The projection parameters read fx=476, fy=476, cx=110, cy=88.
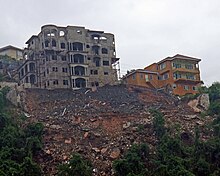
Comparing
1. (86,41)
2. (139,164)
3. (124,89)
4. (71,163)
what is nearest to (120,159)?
(139,164)

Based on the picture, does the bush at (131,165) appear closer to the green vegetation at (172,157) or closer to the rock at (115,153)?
the green vegetation at (172,157)

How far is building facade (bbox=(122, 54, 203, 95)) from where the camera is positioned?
2822 inches

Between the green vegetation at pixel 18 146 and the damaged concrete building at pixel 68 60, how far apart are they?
58.7ft

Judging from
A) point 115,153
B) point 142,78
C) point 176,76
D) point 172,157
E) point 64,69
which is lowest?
point 172,157

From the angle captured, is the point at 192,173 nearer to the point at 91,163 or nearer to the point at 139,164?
the point at 139,164

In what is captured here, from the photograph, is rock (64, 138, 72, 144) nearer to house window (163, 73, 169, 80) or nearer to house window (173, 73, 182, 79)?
house window (163, 73, 169, 80)

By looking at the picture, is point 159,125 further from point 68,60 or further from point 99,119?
point 68,60

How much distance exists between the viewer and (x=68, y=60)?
226 ft

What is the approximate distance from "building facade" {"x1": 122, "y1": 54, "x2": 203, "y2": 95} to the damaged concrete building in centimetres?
473

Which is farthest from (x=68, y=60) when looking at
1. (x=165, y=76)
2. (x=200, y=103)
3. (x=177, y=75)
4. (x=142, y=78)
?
(x=200, y=103)

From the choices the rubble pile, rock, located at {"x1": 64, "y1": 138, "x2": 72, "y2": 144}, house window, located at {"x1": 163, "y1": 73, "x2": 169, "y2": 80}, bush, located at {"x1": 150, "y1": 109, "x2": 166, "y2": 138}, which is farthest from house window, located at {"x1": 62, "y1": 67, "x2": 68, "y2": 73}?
bush, located at {"x1": 150, "y1": 109, "x2": 166, "y2": 138}

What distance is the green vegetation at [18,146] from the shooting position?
128 ft

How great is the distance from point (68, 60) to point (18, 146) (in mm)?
26383

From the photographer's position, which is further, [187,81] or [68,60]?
[187,81]
